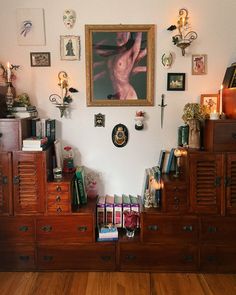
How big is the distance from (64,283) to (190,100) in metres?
1.83

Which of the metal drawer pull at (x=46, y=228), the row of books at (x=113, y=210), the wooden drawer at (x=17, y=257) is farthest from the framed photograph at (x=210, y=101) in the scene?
the wooden drawer at (x=17, y=257)

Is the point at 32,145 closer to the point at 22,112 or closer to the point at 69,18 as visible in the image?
the point at 22,112

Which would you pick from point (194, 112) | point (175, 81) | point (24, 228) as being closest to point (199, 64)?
point (175, 81)

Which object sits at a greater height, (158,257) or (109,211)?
(109,211)

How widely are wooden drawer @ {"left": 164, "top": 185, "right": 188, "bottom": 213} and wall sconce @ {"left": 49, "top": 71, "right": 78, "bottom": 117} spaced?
1.14 metres

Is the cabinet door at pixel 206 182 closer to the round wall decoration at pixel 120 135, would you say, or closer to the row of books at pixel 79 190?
the round wall decoration at pixel 120 135

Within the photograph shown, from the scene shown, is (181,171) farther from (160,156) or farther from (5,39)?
(5,39)

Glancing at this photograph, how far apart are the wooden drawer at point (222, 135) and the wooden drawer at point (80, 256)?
114 centimetres

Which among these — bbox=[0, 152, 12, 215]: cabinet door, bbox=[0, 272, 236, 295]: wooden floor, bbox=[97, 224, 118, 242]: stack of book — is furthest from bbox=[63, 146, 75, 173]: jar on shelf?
bbox=[0, 272, 236, 295]: wooden floor

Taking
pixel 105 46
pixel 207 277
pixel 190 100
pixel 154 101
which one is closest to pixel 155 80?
pixel 154 101

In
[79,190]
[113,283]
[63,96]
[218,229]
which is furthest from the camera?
[63,96]

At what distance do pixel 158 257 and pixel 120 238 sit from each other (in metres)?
0.34

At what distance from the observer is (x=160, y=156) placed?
2.73m

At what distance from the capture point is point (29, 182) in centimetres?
240
